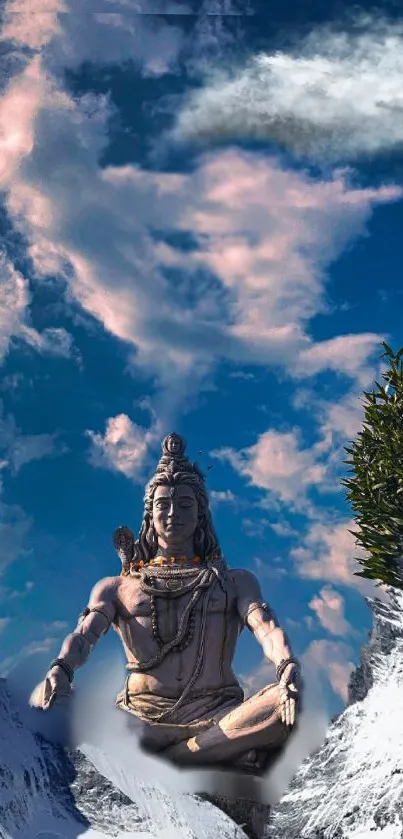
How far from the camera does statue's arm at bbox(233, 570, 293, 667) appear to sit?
1375 centimetres

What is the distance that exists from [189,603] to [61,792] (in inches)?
137

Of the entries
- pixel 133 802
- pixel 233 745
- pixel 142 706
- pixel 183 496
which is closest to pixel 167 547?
pixel 183 496

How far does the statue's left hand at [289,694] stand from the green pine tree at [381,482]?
1.43m

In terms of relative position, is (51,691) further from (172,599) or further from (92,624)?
(172,599)

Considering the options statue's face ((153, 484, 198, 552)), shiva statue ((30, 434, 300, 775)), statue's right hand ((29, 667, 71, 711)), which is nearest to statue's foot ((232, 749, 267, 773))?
shiva statue ((30, 434, 300, 775))

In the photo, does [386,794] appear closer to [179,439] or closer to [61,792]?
[61,792]

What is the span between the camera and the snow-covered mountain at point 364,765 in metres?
11.3

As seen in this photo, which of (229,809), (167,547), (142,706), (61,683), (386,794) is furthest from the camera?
(167,547)

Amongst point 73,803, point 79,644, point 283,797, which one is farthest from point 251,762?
point 79,644

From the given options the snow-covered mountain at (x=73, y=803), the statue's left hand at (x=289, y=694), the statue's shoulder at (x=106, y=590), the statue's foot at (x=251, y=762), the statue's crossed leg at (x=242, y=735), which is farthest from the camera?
the statue's shoulder at (x=106, y=590)

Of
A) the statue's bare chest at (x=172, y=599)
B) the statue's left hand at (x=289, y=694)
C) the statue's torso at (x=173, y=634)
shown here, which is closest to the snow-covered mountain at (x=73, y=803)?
the statue's left hand at (x=289, y=694)

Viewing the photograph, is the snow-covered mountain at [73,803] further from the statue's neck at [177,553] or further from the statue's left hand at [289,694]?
the statue's neck at [177,553]

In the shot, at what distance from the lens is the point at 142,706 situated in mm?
14227

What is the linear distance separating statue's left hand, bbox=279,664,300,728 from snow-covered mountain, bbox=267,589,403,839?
1.63 feet
